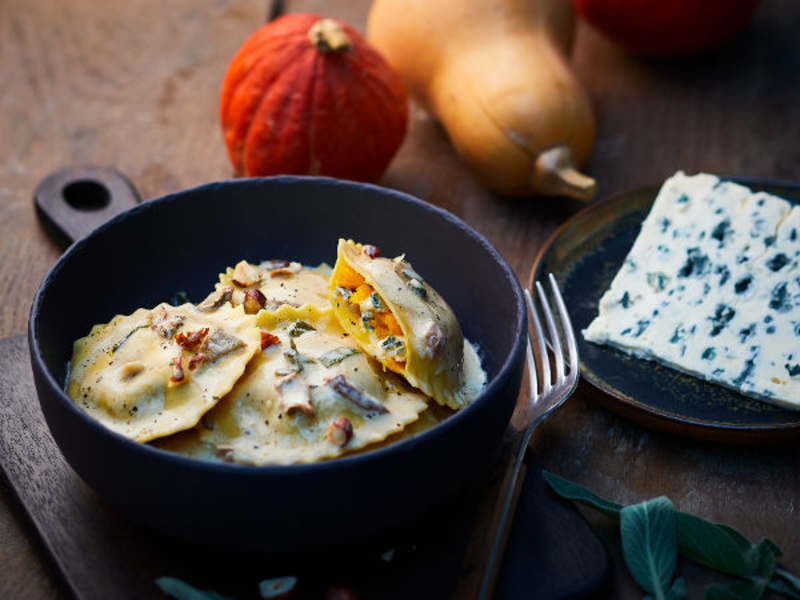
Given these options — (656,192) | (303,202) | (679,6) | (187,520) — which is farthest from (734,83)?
(187,520)

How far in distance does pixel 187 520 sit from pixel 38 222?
4.07 feet

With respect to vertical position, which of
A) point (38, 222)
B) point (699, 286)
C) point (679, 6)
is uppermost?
point (679, 6)

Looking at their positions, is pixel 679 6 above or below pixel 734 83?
above

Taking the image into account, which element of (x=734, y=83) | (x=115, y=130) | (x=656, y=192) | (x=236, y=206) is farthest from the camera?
(x=734, y=83)

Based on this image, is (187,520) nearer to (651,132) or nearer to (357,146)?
(357,146)

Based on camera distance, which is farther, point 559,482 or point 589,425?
point 589,425

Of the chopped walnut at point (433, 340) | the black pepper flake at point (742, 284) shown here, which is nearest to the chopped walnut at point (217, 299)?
the chopped walnut at point (433, 340)

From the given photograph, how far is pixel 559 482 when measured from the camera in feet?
4.89

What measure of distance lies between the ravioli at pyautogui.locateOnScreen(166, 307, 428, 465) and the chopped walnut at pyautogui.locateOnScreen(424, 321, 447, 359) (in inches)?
3.1

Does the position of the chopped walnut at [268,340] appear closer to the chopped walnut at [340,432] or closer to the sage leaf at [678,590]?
the chopped walnut at [340,432]

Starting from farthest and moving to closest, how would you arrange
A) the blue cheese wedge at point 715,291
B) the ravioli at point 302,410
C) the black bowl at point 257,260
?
the blue cheese wedge at point 715,291
the ravioli at point 302,410
the black bowl at point 257,260

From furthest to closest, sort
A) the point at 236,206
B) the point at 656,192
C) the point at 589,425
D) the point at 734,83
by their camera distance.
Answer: the point at 734,83, the point at 656,192, the point at 236,206, the point at 589,425

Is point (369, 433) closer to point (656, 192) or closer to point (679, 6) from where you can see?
point (656, 192)

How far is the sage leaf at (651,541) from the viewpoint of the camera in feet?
4.61
